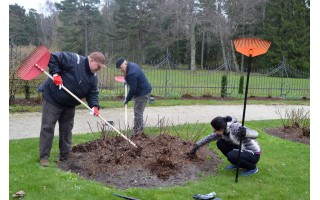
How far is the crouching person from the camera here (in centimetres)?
512

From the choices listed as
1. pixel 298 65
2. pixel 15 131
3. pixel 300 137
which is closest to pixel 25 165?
pixel 15 131

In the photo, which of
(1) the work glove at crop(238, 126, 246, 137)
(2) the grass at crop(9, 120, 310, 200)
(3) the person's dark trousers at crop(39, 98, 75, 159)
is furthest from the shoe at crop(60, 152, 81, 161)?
(1) the work glove at crop(238, 126, 246, 137)

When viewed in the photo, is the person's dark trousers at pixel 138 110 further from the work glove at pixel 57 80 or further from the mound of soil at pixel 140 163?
the work glove at pixel 57 80

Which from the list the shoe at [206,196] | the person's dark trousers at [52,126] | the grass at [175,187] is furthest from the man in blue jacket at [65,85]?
the shoe at [206,196]

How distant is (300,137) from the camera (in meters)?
8.09

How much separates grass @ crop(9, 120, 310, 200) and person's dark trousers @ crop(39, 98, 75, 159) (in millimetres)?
293

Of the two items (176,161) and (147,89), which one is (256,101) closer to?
(147,89)

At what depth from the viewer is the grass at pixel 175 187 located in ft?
14.4

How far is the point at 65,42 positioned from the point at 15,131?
24791 millimetres

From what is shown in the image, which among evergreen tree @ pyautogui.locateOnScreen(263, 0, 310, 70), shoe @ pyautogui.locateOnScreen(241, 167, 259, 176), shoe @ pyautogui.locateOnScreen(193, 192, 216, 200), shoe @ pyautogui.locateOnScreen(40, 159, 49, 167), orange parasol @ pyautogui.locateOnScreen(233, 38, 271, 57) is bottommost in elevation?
shoe @ pyautogui.locateOnScreen(193, 192, 216, 200)

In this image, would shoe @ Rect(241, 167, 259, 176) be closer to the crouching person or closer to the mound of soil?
the crouching person

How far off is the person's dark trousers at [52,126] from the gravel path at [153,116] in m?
1.59

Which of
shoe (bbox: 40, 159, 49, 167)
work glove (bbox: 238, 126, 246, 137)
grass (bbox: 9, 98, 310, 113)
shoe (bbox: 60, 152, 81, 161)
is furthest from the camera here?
grass (bbox: 9, 98, 310, 113)

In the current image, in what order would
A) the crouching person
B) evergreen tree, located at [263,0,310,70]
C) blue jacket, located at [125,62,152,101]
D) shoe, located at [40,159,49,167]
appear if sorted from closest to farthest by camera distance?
the crouching person, shoe, located at [40,159,49,167], blue jacket, located at [125,62,152,101], evergreen tree, located at [263,0,310,70]
